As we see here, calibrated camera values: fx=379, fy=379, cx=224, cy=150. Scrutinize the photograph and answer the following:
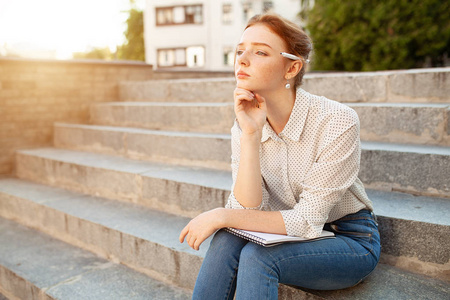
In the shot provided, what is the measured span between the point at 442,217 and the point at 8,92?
4.46m

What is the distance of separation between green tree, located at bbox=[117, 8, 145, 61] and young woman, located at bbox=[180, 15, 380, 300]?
27789 mm

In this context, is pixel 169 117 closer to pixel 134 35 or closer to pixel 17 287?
pixel 17 287

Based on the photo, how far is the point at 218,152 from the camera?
3137 mm

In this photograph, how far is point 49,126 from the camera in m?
4.78

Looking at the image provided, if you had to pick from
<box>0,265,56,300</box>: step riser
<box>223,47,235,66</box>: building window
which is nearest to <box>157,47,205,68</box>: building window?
<box>223,47,235,66</box>: building window

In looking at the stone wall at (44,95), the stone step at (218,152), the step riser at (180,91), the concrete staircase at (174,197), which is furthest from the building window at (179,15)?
the concrete staircase at (174,197)

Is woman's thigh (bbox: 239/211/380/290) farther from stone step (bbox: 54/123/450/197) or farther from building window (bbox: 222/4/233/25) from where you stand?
building window (bbox: 222/4/233/25)

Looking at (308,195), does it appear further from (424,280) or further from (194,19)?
(194,19)

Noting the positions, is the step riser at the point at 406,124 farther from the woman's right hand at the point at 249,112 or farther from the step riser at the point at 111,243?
the step riser at the point at 111,243

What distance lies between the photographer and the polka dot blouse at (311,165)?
5.04 feet

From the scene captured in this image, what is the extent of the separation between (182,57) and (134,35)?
24.5 feet

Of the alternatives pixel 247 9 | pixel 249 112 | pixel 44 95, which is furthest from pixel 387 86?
pixel 247 9

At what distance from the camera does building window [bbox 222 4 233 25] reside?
21.7 metres

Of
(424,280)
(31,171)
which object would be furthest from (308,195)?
(31,171)
